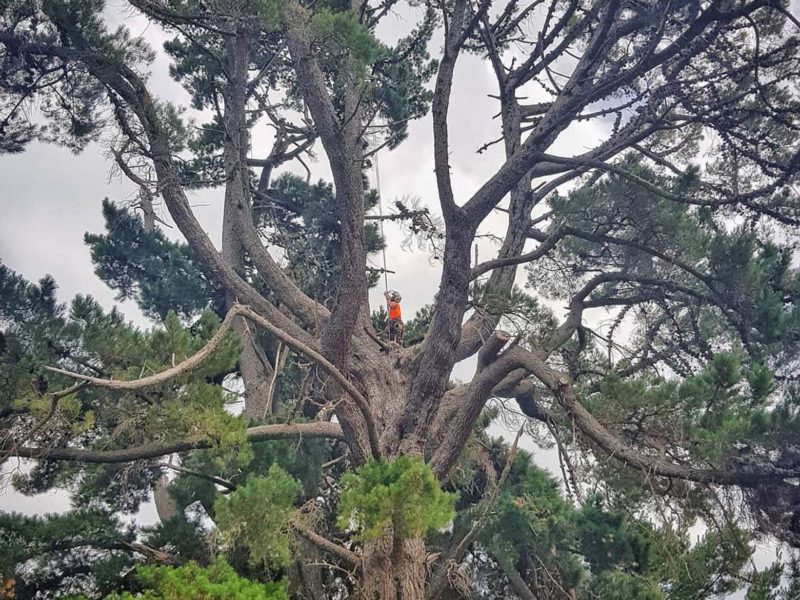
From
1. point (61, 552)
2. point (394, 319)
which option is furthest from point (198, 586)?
point (394, 319)

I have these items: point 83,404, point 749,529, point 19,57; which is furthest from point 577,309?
point 19,57

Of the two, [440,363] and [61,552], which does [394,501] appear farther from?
[61,552]

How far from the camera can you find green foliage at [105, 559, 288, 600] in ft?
13.1

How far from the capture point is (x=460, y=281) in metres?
5.66

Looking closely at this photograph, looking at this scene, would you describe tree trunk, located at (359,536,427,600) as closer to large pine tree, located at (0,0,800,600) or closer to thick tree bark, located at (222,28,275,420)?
large pine tree, located at (0,0,800,600)

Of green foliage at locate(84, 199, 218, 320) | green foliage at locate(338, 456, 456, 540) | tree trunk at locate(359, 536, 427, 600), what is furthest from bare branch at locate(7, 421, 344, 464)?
green foliage at locate(84, 199, 218, 320)

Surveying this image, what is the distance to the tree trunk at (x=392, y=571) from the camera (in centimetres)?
490

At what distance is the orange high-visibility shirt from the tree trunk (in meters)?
2.41

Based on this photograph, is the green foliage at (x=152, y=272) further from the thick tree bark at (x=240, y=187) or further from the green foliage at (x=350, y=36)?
the green foliage at (x=350, y=36)

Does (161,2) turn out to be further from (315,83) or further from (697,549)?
(697,549)

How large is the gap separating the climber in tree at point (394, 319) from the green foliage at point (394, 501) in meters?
2.89

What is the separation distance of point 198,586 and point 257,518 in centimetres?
60

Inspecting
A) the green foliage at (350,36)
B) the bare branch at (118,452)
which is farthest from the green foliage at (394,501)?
the green foliage at (350,36)

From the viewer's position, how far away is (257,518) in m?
4.52
